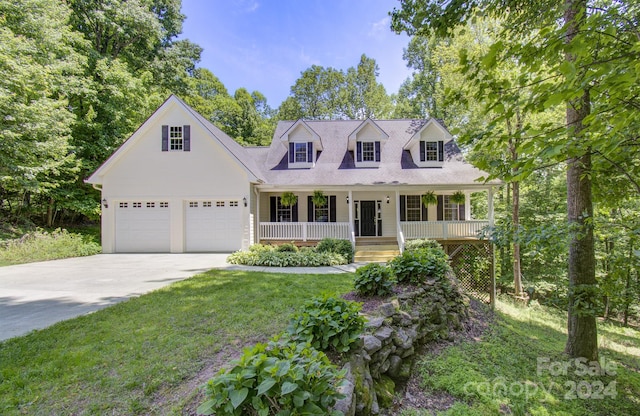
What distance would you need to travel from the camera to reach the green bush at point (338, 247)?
10445mm

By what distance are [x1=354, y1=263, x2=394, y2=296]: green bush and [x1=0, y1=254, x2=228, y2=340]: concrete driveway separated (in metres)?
4.59

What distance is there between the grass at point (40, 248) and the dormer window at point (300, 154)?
9303 millimetres

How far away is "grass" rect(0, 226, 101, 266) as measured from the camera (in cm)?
984

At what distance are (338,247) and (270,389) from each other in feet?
29.2

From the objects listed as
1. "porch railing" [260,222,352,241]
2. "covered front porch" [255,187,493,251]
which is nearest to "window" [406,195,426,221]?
"covered front porch" [255,187,493,251]

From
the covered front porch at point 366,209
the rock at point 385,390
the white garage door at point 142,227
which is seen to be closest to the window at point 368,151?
the covered front porch at point 366,209

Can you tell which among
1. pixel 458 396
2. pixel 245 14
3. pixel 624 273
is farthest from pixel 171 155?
pixel 624 273

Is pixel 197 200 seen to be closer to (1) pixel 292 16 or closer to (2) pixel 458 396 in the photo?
(1) pixel 292 16

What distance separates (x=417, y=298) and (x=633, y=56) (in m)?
3.89

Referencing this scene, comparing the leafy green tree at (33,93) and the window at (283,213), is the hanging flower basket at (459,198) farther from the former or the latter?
the leafy green tree at (33,93)

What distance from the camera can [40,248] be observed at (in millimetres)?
10453

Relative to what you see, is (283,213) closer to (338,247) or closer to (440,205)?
(338,247)

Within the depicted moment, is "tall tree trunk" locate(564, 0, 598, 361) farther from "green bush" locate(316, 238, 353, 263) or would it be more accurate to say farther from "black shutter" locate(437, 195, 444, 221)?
"black shutter" locate(437, 195, 444, 221)

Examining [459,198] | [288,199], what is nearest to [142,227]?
[288,199]
